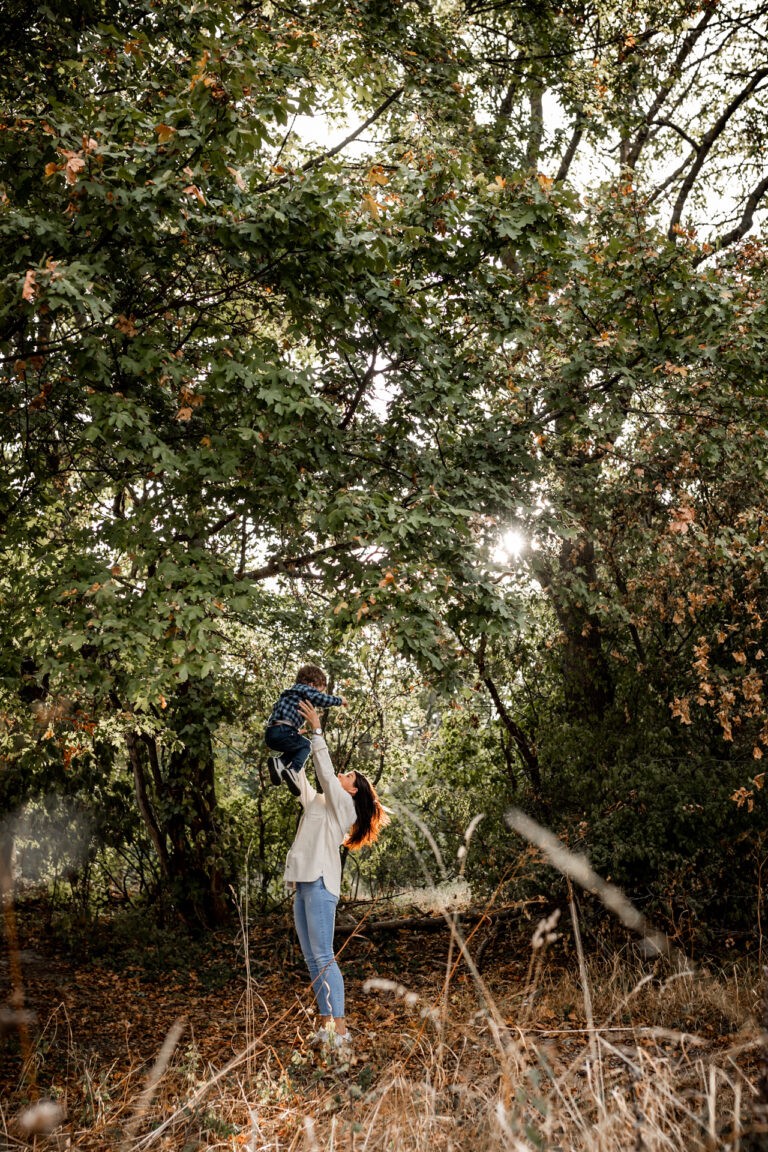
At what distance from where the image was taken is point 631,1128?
2080mm

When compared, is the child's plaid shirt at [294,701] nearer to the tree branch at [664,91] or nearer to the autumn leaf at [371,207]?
the autumn leaf at [371,207]

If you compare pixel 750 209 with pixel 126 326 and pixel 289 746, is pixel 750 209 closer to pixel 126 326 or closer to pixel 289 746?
pixel 126 326

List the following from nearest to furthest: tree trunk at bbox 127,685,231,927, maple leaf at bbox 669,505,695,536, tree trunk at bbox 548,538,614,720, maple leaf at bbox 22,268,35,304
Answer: maple leaf at bbox 22,268,35,304 < maple leaf at bbox 669,505,695,536 < tree trunk at bbox 548,538,614,720 < tree trunk at bbox 127,685,231,927

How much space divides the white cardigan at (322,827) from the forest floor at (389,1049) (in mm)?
657

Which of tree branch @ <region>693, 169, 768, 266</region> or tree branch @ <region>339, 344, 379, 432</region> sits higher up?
tree branch @ <region>693, 169, 768, 266</region>

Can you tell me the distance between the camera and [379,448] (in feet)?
19.1

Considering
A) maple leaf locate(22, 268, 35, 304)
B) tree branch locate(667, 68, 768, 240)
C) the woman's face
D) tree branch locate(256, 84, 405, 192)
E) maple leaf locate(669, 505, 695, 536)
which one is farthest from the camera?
tree branch locate(667, 68, 768, 240)

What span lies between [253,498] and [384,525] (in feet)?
3.04

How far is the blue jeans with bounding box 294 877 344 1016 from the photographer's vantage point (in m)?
4.00

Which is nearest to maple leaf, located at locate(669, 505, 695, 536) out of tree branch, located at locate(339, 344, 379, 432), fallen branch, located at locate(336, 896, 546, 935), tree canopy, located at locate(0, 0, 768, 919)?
tree canopy, located at locate(0, 0, 768, 919)

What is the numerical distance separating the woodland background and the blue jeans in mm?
758

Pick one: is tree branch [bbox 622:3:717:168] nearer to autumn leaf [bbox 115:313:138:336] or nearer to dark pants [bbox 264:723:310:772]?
autumn leaf [bbox 115:313:138:336]

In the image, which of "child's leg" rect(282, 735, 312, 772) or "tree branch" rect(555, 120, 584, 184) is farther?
"tree branch" rect(555, 120, 584, 184)

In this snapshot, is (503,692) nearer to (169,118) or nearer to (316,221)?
(316,221)
